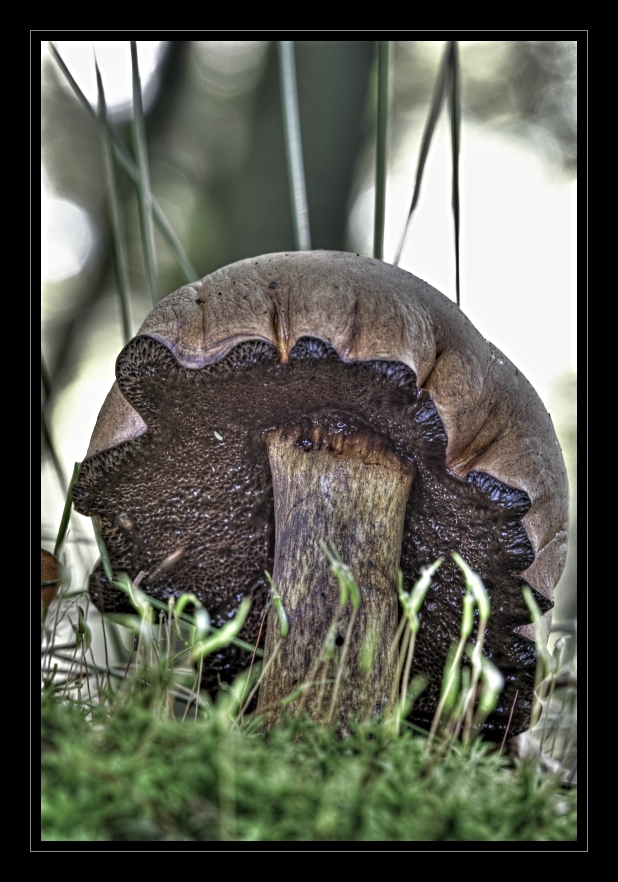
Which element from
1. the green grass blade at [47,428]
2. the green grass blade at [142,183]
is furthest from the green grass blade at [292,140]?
the green grass blade at [47,428]

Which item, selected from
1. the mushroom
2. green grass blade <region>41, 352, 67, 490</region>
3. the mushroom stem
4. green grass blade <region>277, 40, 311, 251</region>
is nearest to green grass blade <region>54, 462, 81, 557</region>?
the mushroom

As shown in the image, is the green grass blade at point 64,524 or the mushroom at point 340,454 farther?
the green grass blade at point 64,524

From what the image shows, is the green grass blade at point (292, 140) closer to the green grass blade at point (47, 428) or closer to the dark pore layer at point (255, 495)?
the dark pore layer at point (255, 495)

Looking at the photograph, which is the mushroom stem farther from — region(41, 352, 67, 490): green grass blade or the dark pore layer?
region(41, 352, 67, 490): green grass blade

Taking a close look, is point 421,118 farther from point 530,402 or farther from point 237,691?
point 237,691

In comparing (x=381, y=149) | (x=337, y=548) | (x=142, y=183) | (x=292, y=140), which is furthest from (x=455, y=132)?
(x=337, y=548)

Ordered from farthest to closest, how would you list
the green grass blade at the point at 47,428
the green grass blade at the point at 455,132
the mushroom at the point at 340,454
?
1. the green grass blade at the point at 47,428
2. the green grass blade at the point at 455,132
3. the mushroom at the point at 340,454

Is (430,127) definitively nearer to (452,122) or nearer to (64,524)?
(452,122)
